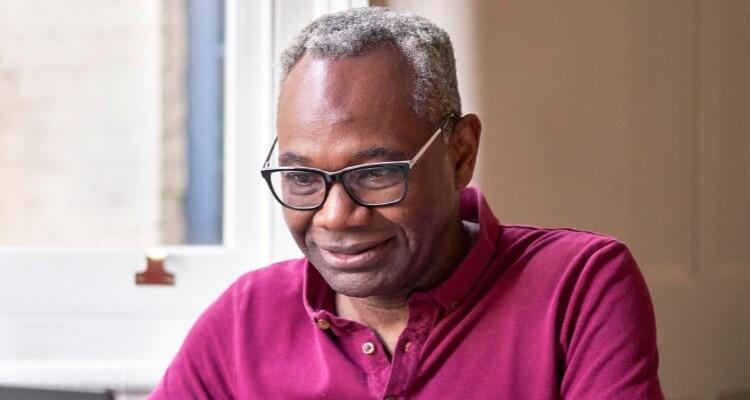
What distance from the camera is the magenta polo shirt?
1226 mm

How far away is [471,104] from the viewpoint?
180 centimetres

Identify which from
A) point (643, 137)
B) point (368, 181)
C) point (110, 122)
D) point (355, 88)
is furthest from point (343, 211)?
point (110, 122)

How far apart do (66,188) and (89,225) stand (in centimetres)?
9

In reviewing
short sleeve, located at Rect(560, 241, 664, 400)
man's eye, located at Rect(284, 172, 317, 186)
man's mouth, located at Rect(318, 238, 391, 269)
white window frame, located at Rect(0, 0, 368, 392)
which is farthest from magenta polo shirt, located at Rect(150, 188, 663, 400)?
white window frame, located at Rect(0, 0, 368, 392)

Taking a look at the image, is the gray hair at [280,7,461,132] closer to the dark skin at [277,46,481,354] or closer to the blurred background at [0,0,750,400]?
the dark skin at [277,46,481,354]

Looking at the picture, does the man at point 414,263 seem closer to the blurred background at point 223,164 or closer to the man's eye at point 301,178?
the man's eye at point 301,178

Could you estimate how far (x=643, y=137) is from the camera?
190 centimetres

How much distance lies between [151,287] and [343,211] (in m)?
0.90

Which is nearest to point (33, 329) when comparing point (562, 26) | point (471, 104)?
point (471, 104)

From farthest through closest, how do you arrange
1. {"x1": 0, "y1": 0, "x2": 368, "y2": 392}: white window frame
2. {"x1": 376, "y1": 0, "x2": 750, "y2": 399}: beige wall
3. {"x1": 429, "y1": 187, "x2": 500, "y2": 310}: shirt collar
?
{"x1": 0, "y1": 0, "x2": 368, "y2": 392}: white window frame → {"x1": 376, "y1": 0, "x2": 750, "y2": 399}: beige wall → {"x1": 429, "y1": 187, "x2": 500, "y2": 310}: shirt collar

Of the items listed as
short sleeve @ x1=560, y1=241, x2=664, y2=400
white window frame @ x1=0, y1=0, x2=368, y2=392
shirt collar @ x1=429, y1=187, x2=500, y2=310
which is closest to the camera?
short sleeve @ x1=560, y1=241, x2=664, y2=400

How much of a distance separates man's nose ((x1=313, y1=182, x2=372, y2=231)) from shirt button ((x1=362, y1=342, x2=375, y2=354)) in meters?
0.19

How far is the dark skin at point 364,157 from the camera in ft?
4.08

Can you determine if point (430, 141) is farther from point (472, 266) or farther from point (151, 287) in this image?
point (151, 287)
